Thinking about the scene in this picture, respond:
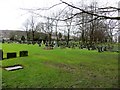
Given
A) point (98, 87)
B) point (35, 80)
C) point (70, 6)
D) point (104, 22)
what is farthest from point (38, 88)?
point (70, 6)

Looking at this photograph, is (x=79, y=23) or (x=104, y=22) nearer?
(x=79, y=23)

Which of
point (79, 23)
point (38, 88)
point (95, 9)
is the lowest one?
point (38, 88)

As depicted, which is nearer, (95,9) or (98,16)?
(98,16)

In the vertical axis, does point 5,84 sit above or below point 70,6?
below

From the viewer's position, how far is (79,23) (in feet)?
23.8

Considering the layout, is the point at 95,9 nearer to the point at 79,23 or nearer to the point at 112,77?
the point at 79,23

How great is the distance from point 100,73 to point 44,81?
14.9 feet

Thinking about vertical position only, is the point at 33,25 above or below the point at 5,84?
above

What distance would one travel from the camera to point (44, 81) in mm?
11930

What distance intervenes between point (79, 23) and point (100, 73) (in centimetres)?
814

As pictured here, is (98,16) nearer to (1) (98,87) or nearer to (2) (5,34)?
(1) (98,87)

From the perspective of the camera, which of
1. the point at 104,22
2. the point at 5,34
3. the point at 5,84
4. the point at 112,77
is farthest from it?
the point at 5,34

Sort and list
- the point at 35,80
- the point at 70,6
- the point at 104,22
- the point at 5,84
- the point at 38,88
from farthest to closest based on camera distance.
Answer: the point at 35,80, the point at 5,84, the point at 38,88, the point at 104,22, the point at 70,6

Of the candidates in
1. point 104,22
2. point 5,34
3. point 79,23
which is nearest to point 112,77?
point 104,22
